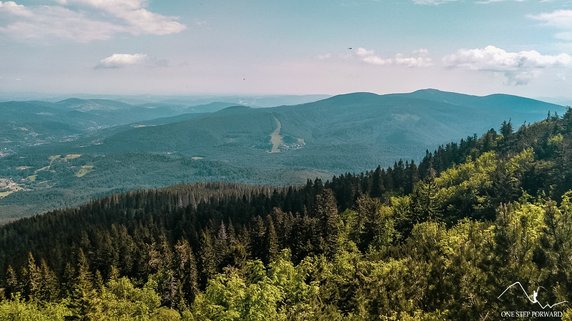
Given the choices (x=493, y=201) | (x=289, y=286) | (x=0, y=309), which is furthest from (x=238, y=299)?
(x=493, y=201)

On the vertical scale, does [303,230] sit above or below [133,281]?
above

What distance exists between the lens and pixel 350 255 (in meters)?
88.6

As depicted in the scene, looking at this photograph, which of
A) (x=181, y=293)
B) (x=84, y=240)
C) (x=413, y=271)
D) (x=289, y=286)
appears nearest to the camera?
(x=413, y=271)

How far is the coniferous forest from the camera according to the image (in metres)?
39.7

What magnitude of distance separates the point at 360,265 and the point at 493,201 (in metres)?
62.8

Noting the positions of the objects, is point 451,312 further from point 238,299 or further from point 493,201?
point 493,201

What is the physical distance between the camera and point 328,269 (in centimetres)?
7931

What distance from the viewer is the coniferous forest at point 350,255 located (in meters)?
39.7
